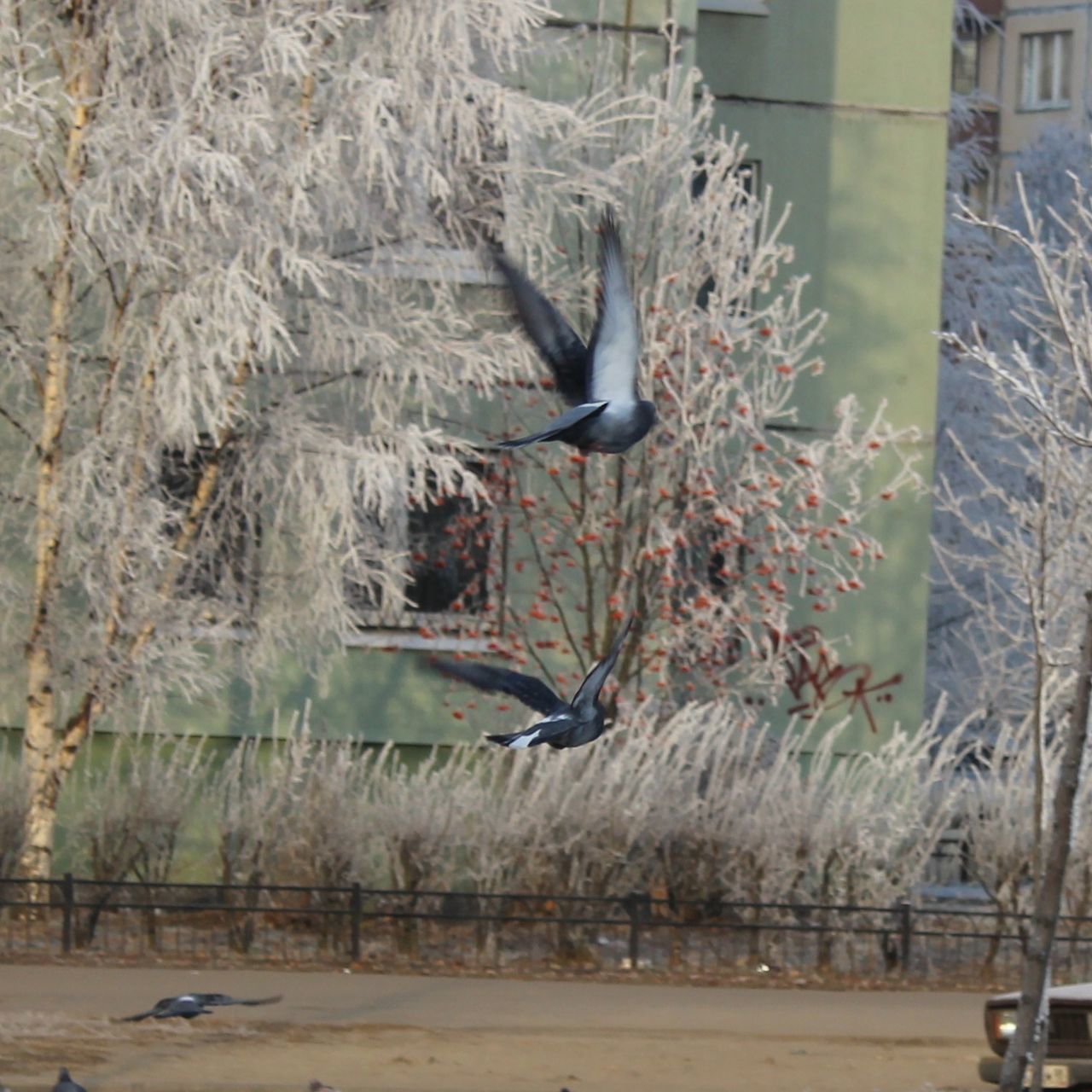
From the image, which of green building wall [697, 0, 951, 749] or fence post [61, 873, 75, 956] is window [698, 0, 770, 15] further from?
fence post [61, 873, 75, 956]

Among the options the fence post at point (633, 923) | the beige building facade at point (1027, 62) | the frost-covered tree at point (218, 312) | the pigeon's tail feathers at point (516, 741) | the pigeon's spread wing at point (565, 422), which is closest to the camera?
the pigeon's spread wing at point (565, 422)

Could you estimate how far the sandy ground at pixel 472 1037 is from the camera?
34.7 feet

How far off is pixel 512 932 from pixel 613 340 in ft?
29.9

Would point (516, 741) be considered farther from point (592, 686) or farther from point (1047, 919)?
point (1047, 919)

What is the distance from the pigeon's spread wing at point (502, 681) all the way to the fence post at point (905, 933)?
28.0 ft

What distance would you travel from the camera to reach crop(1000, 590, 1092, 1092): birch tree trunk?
8.35 metres

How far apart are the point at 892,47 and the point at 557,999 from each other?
40.6ft

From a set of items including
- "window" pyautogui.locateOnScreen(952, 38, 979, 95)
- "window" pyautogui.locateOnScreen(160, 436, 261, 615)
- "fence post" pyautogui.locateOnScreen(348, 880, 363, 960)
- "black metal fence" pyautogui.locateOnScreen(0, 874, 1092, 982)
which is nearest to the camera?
"fence post" pyautogui.locateOnScreen(348, 880, 363, 960)

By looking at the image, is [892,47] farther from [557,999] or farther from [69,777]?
[557,999]

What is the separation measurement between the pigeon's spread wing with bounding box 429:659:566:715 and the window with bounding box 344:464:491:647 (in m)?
9.35

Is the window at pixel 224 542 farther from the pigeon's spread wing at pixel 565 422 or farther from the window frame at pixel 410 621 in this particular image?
the pigeon's spread wing at pixel 565 422

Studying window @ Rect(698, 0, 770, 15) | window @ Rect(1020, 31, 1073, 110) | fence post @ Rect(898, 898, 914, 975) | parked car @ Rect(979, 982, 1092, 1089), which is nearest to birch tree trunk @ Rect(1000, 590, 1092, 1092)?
parked car @ Rect(979, 982, 1092, 1089)

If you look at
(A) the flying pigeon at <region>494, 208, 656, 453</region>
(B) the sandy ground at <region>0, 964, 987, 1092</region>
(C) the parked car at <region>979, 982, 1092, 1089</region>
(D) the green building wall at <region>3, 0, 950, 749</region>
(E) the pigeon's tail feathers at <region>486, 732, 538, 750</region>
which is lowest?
(B) the sandy ground at <region>0, 964, 987, 1092</region>

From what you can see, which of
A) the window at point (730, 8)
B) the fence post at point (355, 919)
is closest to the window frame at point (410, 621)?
the fence post at point (355, 919)
